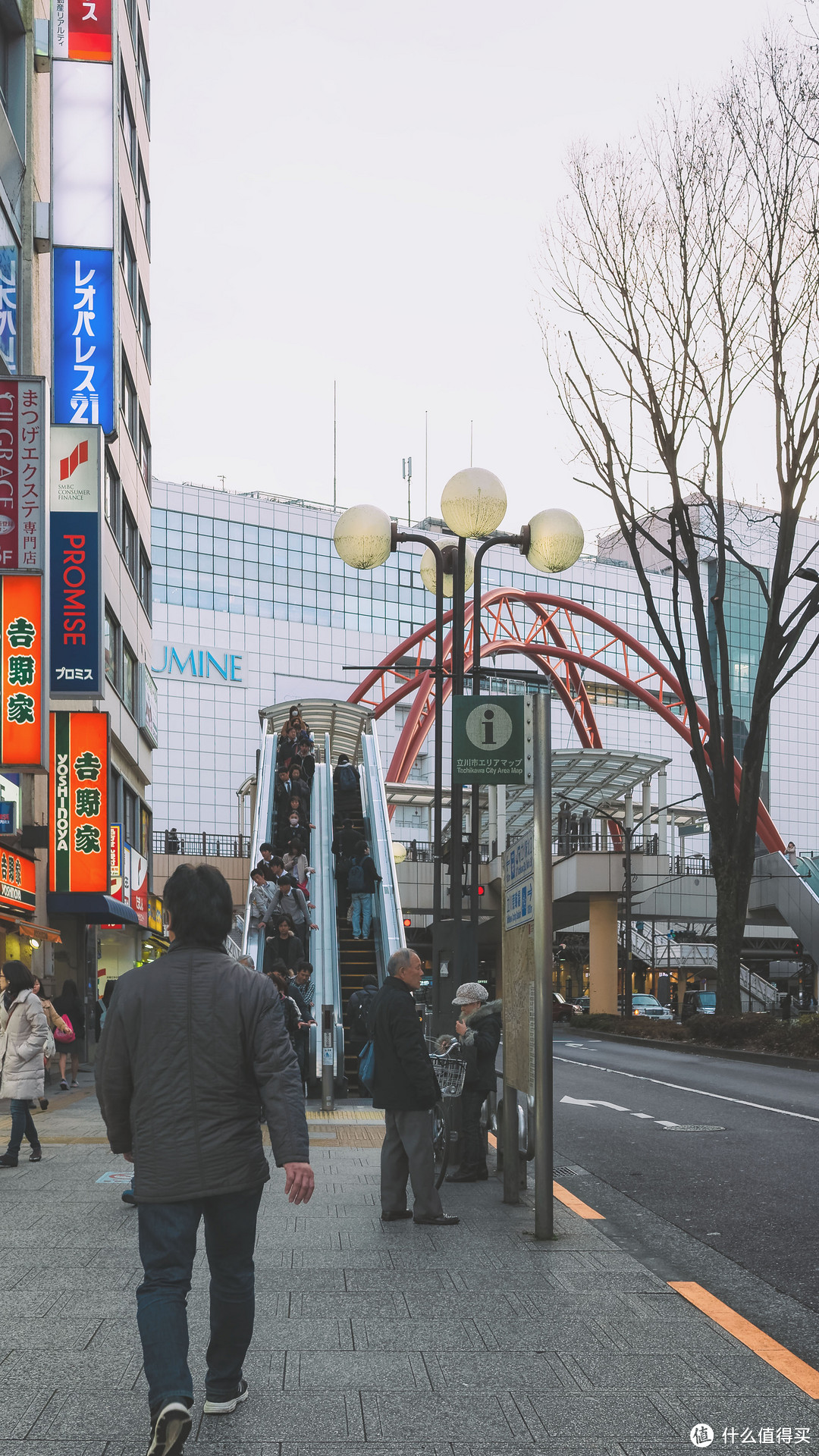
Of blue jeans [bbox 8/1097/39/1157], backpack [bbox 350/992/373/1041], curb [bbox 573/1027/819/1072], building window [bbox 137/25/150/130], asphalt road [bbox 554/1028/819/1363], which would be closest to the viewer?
asphalt road [bbox 554/1028/819/1363]

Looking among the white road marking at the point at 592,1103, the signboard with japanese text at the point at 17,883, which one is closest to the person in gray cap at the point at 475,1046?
the white road marking at the point at 592,1103

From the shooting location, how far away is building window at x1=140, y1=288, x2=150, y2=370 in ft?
128

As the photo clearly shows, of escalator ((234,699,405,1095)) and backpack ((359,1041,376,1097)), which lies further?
escalator ((234,699,405,1095))

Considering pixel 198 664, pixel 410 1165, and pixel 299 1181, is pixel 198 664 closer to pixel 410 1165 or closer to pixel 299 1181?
pixel 410 1165

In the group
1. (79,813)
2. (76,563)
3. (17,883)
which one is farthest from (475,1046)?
(79,813)

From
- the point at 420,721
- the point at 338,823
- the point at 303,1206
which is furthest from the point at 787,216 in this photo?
the point at 420,721

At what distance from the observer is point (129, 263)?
35938 millimetres

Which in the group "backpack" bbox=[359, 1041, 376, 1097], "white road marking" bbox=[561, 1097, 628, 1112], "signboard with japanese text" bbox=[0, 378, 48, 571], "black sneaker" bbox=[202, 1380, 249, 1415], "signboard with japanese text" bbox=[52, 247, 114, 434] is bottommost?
"white road marking" bbox=[561, 1097, 628, 1112]

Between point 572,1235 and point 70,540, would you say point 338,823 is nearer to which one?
point 70,540

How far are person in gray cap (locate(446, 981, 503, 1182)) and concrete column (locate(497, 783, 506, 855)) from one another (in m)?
35.7

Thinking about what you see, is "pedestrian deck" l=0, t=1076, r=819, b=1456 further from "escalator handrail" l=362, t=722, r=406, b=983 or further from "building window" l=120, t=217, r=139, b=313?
"building window" l=120, t=217, r=139, b=313

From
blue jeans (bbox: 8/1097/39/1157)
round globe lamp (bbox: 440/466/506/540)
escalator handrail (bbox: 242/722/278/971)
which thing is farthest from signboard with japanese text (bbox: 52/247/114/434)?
blue jeans (bbox: 8/1097/39/1157)

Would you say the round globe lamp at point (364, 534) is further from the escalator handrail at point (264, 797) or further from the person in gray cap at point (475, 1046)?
the escalator handrail at point (264, 797)

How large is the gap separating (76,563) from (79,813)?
490 cm
